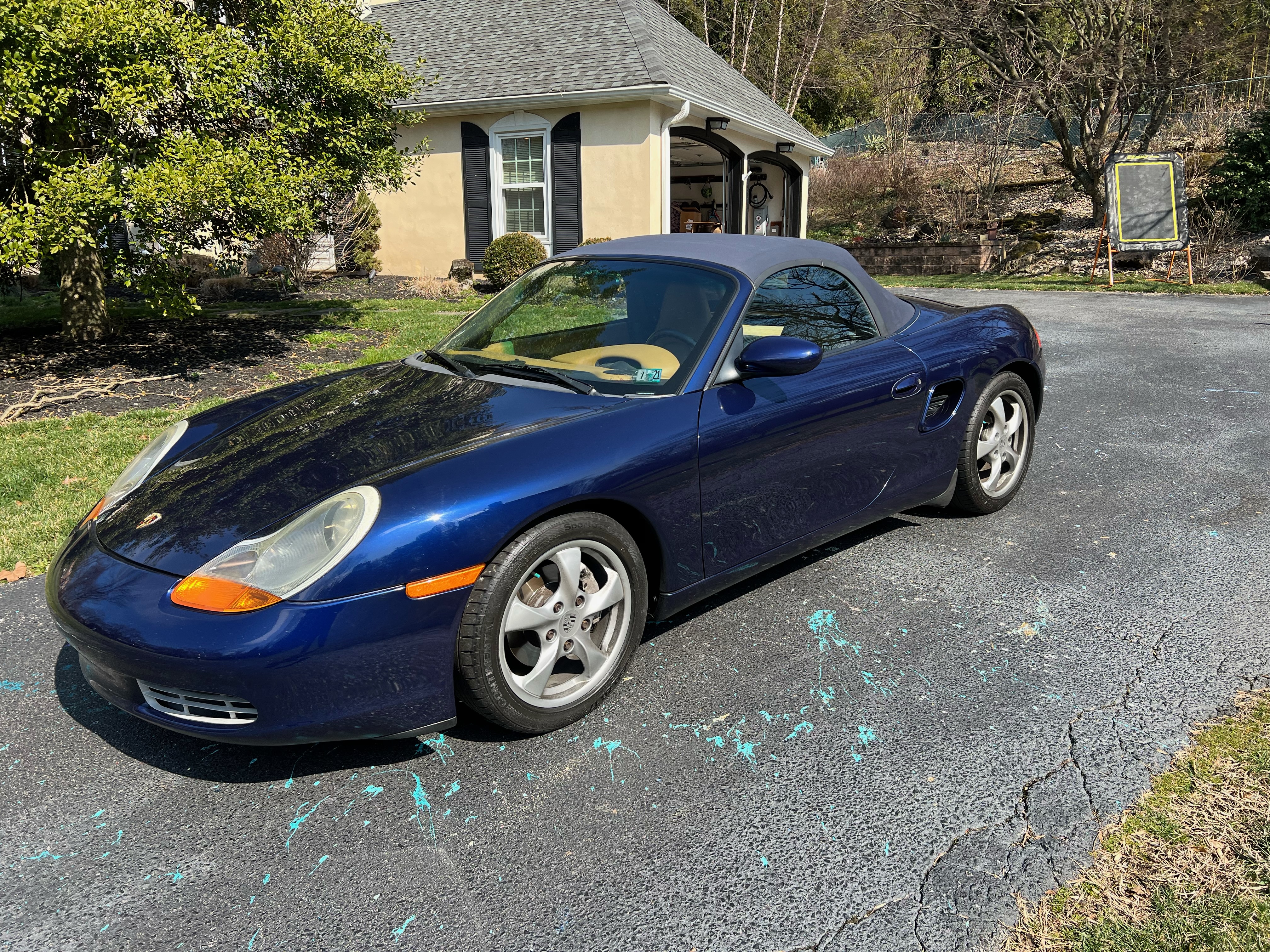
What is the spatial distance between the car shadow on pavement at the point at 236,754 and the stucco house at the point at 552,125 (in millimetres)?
13025

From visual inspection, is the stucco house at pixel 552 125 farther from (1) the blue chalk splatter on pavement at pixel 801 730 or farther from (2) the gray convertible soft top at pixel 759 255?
(1) the blue chalk splatter on pavement at pixel 801 730

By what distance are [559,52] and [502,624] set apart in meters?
16.1

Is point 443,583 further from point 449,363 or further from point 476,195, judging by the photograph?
point 476,195

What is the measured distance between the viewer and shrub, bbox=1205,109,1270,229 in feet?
54.0

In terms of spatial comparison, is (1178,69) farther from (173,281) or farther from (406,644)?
(406,644)

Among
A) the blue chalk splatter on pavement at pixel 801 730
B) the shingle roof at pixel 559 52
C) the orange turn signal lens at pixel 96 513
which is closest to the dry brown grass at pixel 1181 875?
the blue chalk splatter on pavement at pixel 801 730

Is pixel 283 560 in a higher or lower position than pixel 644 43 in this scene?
lower

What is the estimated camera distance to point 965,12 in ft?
58.4

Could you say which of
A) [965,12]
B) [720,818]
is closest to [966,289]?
[965,12]

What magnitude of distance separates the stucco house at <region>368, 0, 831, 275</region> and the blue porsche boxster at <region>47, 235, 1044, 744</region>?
38.9 ft

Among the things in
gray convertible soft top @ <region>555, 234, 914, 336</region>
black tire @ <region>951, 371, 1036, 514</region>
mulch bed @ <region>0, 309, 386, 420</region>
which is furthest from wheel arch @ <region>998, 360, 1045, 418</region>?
mulch bed @ <region>0, 309, 386, 420</region>

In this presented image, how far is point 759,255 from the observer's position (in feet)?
11.7

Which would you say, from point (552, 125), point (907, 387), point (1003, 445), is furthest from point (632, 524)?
point (552, 125)

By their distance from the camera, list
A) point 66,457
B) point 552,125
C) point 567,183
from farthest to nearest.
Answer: point 567,183
point 552,125
point 66,457
